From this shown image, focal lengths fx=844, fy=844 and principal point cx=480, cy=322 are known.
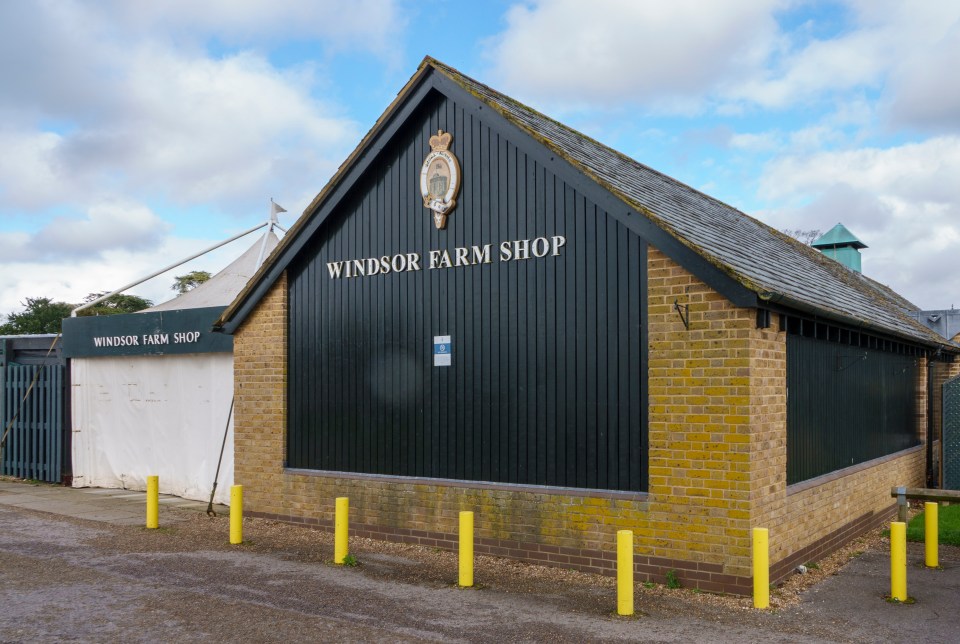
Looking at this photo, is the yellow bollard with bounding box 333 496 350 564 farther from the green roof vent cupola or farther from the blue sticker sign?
the green roof vent cupola

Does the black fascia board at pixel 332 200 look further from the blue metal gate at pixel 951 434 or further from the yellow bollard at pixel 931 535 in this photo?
the blue metal gate at pixel 951 434

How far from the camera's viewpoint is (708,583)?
860 centimetres

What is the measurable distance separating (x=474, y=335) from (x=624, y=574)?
3899mm

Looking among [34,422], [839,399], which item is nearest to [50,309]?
[34,422]

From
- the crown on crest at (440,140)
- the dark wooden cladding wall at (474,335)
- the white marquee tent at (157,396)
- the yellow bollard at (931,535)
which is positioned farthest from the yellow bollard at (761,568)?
the white marquee tent at (157,396)

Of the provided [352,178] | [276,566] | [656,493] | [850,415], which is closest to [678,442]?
[656,493]

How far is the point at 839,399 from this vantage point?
11.3 metres

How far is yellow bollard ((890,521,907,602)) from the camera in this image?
8305 mm

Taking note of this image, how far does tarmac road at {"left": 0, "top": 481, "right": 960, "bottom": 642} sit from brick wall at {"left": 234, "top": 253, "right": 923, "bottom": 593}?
0.70 meters

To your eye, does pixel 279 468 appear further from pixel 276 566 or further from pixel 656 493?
pixel 656 493

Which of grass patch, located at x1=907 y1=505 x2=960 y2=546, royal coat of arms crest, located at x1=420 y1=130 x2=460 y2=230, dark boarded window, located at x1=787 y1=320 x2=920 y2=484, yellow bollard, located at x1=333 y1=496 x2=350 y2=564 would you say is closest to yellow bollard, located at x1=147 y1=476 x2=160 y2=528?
yellow bollard, located at x1=333 y1=496 x2=350 y2=564

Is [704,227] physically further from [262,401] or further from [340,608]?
[262,401]

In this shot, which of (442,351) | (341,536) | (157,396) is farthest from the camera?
(157,396)

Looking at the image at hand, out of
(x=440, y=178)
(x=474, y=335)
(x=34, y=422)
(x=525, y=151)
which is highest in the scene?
(x=525, y=151)
